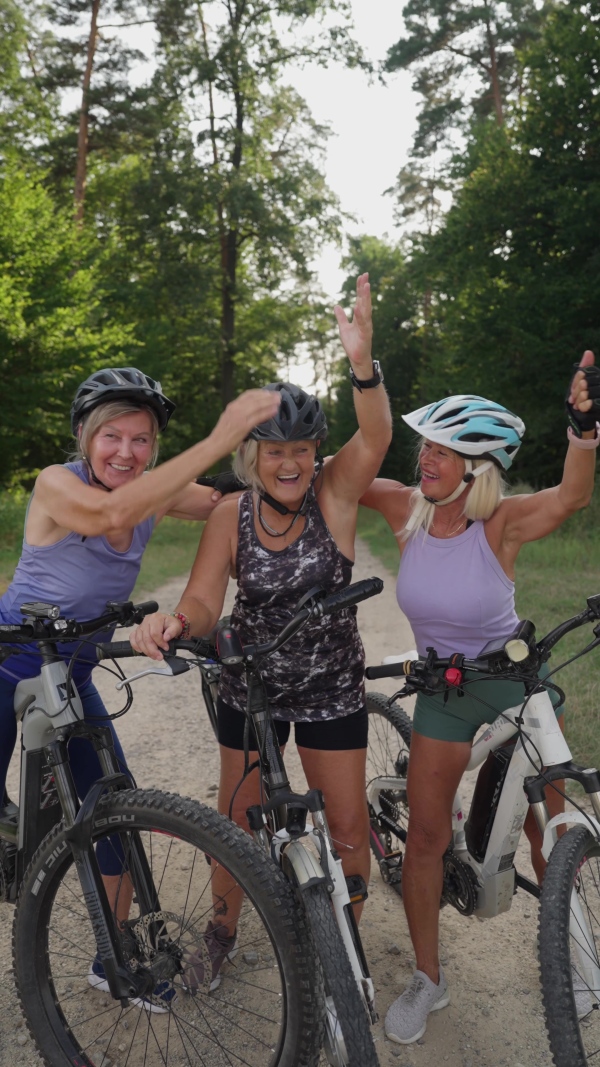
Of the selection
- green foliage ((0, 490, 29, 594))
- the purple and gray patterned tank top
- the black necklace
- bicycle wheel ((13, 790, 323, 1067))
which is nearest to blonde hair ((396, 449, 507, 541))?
the purple and gray patterned tank top

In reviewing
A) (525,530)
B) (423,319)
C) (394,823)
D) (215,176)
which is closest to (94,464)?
(525,530)

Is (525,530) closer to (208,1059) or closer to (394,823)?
(394,823)

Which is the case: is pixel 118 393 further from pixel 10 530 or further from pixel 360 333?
pixel 10 530

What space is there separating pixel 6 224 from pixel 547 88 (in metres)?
12.6

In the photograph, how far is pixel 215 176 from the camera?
80.5 feet

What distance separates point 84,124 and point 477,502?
26.9m

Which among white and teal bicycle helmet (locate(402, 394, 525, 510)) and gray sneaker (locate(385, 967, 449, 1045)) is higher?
white and teal bicycle helmet (locate(402, 394, 525, 510))

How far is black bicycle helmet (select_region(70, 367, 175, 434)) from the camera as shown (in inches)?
111

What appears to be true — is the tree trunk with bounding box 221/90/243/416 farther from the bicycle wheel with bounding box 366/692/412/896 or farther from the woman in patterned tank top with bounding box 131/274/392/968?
the woman in patterned tank top with bounding box 131/274/392/968

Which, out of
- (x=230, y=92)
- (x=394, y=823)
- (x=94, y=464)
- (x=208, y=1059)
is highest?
(x=230, y=92)

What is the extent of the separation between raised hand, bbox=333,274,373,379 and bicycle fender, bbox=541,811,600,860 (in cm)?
151

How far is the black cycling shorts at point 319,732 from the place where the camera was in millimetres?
2992

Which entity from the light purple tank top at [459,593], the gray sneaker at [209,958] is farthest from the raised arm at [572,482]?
the gray sneaker at [209,958]

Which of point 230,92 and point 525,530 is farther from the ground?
point 230,92
